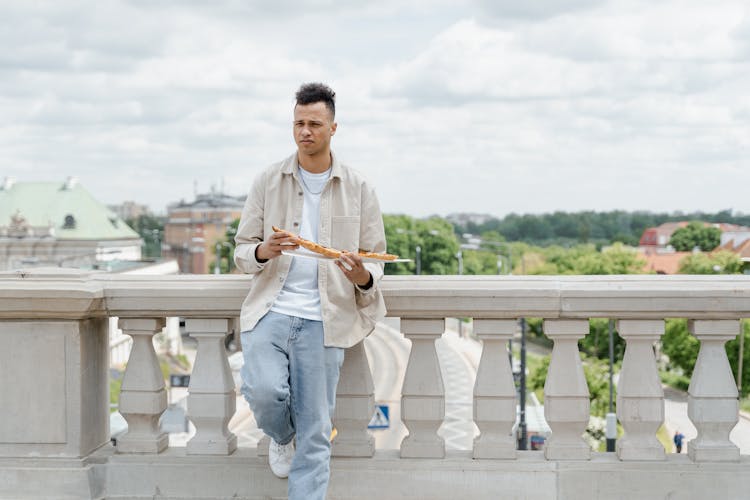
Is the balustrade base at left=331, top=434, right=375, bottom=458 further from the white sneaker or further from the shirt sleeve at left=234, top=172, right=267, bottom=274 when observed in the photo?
the shirt sleeve at left=234, top=172, right=267, bottom=274

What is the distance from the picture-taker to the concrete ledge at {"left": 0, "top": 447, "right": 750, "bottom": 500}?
494 centimetres

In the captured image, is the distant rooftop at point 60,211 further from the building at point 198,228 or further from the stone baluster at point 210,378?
the stone baluster at point 210,378

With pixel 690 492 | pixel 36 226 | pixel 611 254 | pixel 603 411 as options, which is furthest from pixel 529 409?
pixel 36 226

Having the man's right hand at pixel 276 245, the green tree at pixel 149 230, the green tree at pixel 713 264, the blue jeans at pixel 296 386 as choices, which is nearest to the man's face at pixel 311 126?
the man's right hand at pixel 276 245

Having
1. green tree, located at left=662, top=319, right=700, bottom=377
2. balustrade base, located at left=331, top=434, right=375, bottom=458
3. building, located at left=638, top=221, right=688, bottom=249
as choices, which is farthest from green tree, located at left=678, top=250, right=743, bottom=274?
balustrade base, located at left=331, top=434, right=375, bottom=458

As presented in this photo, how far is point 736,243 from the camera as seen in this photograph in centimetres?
10919

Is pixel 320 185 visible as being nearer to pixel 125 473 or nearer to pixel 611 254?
pixel 125 473

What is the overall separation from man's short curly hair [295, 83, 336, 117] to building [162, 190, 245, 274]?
12526 cm

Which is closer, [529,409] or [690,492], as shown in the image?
[690,492]

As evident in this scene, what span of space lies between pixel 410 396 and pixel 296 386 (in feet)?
2.53

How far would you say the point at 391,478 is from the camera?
5070mm

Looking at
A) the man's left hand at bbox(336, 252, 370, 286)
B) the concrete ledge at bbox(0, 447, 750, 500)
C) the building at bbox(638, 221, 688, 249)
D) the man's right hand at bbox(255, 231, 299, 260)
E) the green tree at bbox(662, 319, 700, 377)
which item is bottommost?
the green tree at bbox(662, 319, 700, 377)

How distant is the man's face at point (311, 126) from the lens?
14.8ft

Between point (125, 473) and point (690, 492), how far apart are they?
308 centimetres
